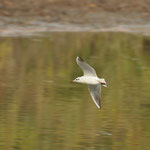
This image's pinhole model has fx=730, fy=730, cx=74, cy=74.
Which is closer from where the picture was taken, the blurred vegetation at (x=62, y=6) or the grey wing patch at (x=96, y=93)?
the grey wing patch at (x=96, y=93)

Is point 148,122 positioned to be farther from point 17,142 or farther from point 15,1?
point 15,1

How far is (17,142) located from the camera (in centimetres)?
821

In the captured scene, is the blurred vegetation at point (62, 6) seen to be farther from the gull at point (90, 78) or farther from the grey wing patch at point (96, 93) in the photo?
the gull at point (90, 78)

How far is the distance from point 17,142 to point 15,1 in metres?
10.1

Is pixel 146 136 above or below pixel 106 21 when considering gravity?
below

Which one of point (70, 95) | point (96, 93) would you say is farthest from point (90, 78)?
point (70, 95)

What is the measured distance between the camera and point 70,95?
1062cm

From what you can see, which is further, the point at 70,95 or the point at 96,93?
the point at 70,95

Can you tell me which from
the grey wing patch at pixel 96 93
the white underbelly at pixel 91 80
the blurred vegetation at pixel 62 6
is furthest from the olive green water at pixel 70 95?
the blurred vegetation at pixel 62 6

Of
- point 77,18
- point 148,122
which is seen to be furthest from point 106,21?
point 148,122

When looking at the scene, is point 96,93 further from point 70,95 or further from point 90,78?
point 70,95

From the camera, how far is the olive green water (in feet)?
27.5

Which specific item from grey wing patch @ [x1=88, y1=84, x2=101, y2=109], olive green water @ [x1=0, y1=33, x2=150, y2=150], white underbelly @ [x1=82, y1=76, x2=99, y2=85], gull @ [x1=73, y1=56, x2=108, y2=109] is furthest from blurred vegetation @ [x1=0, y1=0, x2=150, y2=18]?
white underbelly @ [x1=82, y1=76, x2=99, y2=85]

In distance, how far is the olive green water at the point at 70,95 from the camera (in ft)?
27.5
